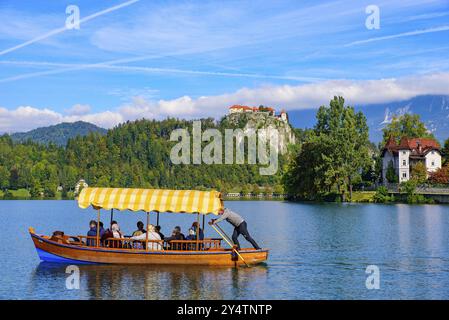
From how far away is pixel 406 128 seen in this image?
161250 millimetres

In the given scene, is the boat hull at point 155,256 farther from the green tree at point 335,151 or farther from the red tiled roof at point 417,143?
the red tiled roof at point 417,143

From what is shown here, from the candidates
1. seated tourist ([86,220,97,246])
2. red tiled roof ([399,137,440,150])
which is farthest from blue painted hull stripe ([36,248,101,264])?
red tiled roof ([399,137,440,150])

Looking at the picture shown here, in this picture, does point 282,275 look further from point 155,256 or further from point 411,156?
point 411,156

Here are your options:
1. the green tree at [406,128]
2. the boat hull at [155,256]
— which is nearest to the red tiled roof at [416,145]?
the green tree at [406,128]

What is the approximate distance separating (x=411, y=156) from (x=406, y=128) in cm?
1599

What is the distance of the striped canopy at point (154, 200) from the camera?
38656mm

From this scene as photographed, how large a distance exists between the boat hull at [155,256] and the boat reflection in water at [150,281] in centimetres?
39

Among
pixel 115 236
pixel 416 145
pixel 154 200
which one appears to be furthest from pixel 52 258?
pixel 416 145

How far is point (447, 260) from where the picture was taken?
43.0 m

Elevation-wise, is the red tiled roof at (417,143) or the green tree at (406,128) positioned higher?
the green tree at (406,128)

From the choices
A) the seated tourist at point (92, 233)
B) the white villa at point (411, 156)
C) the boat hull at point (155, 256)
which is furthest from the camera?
the white villa at point (411, 156)

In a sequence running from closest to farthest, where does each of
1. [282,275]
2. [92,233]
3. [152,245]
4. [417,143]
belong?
[282,275] → [152,245] → [92,233] → [417,143]

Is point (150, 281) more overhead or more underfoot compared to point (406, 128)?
more underfoot
